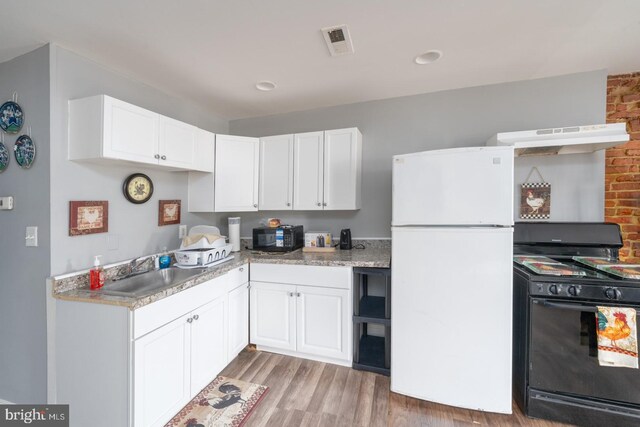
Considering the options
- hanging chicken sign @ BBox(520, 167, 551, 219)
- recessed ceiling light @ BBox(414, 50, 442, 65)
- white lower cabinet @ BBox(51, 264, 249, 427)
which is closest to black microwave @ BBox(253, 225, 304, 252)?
white lower cabinet @ BBox(51, 264, 249, 427)

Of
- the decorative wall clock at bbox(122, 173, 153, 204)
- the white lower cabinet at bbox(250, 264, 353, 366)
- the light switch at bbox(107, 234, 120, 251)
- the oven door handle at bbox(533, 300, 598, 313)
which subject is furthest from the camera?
the white lower cabinet at bbox(250, 264, 353, 366)

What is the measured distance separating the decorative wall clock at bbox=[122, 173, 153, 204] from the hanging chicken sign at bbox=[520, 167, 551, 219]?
3.20 meters

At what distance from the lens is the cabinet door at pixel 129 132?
1.69 meters

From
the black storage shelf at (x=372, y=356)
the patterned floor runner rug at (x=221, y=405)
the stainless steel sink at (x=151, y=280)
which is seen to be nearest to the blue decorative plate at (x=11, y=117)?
the stainless steel sink at (x=151, y=280)

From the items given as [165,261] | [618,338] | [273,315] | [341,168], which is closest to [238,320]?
[273,315]

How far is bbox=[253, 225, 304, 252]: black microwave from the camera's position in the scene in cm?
262

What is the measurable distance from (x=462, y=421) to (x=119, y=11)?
3121 mm

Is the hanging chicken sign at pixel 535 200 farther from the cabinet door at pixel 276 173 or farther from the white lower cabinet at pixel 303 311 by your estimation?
the cabinet door at pixel 276 173

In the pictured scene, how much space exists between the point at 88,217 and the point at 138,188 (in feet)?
1.38

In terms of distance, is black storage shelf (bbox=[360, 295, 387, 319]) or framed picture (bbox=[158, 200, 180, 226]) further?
framed picture (bbox=[158, 200, 180, 226])

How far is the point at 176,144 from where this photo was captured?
2199mm

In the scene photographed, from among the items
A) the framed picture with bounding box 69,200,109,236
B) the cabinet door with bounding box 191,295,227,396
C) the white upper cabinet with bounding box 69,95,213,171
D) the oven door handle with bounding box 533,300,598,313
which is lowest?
the cabinet door with bounding box 191,295,227,396

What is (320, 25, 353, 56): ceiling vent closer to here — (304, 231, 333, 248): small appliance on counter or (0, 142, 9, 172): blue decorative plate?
(304, 231, 333, 248): small appliance on counter

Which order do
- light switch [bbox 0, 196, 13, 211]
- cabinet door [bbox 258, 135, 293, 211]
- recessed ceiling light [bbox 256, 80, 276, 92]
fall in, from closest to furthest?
light switch [bbox 0, 196, 13, 211], recessed ceiling light [bbox 256, 80, 276, 92], cabinet door [bbox 258, 135, 293, 211]
